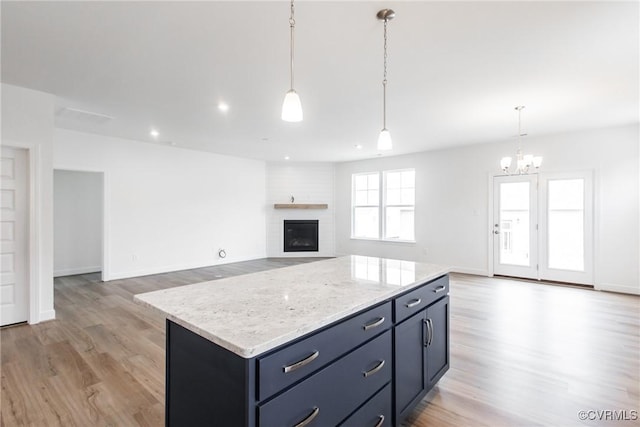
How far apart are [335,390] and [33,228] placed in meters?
3.96

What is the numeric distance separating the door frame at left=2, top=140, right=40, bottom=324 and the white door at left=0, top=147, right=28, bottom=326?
0.05 m

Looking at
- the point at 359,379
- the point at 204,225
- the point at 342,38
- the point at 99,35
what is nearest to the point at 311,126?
the point at 342,38

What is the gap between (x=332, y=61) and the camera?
2.77m

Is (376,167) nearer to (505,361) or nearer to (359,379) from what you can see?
(505,361)

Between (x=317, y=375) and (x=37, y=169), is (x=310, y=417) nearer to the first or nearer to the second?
(x=317, y=375)

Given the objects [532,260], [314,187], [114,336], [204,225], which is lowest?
[114,336]

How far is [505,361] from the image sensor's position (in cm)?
267

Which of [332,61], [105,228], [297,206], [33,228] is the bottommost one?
[105,228]

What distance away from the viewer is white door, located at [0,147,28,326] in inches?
132

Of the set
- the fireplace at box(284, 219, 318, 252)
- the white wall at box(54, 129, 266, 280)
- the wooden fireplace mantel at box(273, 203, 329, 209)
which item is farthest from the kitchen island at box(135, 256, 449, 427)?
the fireplace at box(284, 219, 318, 252)

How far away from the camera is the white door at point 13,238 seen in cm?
335

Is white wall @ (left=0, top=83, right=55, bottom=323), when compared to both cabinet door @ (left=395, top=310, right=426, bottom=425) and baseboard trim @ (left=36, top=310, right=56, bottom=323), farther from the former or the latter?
cabinet door @ (left=395, top=310, right=426, bottom=425)

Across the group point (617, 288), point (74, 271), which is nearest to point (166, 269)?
point (74, 271)

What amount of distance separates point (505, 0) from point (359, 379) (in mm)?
2436
